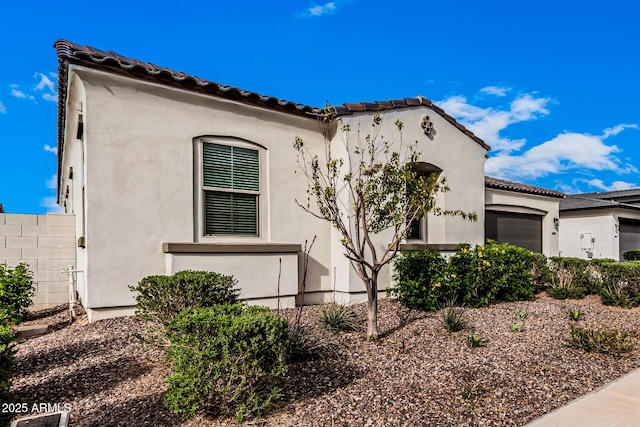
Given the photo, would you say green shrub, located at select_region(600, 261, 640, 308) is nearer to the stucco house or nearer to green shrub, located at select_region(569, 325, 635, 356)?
green shrub, located at select_region(569, 325, 635, 356)

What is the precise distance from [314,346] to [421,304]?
339 cm

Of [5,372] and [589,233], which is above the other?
[589,233]

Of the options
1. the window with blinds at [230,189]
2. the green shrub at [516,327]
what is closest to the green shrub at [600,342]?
the green shrub at [516,327]

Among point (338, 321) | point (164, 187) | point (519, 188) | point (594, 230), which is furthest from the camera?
point (594, 230)

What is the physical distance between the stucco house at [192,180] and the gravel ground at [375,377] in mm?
1227

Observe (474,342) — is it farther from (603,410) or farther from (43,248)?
(43,248)

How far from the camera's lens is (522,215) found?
1327 cm

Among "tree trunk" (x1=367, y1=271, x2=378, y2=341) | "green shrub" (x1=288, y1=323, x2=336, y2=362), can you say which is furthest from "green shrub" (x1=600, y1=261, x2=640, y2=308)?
"green shrub" (x1=288, y1=323, x2=336, y2=362)

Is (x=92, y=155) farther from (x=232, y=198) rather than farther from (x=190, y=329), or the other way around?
(x=190, y=329)

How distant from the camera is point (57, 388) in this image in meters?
4.09

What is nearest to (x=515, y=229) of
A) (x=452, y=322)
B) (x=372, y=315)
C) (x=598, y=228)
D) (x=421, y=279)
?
(x=421, y=279)

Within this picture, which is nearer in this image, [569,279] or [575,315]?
[575,315]

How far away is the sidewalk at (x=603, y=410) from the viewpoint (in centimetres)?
360

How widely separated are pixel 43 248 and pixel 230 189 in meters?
3.96
